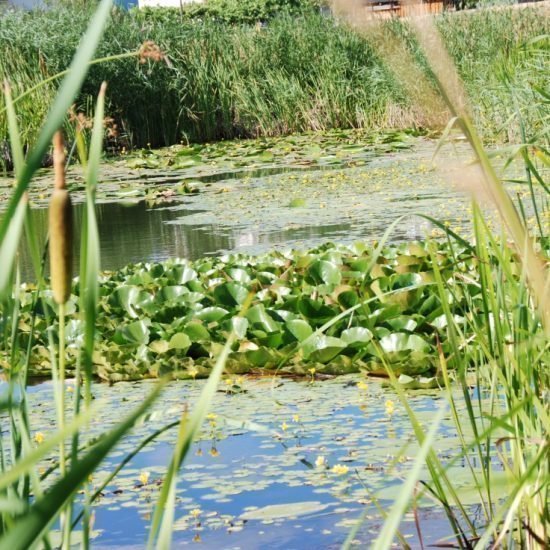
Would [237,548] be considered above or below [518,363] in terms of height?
below

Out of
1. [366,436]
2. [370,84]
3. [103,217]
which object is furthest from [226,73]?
[366,436]

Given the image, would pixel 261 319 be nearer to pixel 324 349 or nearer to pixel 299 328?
pixel 299 328

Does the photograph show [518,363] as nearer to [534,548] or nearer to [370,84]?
[534,548]

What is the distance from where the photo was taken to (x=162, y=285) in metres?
4.11

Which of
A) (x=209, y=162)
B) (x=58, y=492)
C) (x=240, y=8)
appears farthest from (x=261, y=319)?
(x=240, y=8)

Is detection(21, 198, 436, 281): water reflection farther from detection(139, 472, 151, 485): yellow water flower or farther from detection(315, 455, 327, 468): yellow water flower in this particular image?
detection(315, 455, 327, 468): yellow water flower

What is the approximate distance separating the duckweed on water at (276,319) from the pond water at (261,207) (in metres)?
1.29

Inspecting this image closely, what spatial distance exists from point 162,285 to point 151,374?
32.8 inches

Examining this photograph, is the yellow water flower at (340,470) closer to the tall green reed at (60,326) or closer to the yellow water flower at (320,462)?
the yellow water flower at (320,462)

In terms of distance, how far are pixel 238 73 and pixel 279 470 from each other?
11.2 metres

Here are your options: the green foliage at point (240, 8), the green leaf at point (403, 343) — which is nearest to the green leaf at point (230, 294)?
the green leaf at point (403, 343)

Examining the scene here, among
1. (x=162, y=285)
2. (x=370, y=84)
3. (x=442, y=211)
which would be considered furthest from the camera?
(x=370, y=84)

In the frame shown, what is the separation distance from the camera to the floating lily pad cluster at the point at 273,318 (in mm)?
3184

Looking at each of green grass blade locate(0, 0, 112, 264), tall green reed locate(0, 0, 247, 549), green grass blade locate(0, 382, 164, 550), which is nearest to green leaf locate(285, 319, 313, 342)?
tall green reed locate(0, 0, 247, 549)
